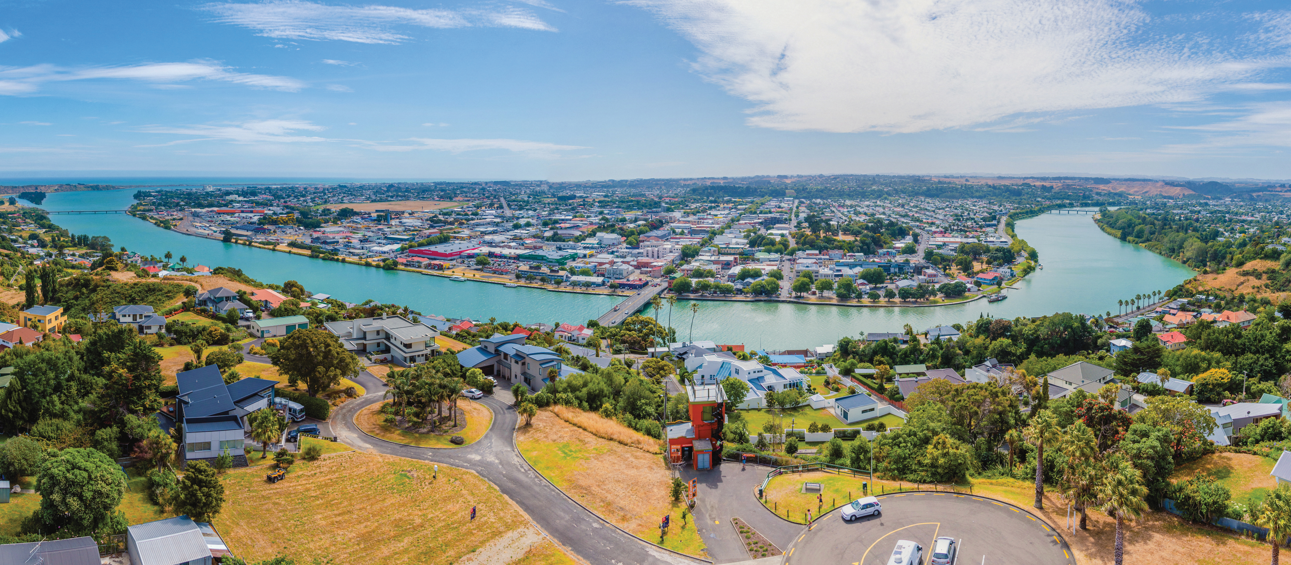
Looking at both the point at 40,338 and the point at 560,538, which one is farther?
the point at 40,338

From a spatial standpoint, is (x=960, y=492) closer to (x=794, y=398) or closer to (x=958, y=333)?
(x=794, y=398)

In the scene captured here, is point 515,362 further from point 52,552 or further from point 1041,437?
point 1041,437

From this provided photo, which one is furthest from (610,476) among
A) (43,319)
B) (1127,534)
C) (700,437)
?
(43,319)

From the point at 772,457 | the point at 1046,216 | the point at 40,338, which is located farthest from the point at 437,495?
the point at 1046,216

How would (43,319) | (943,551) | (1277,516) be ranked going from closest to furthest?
(1277,516)
(943,551)
(43,319)

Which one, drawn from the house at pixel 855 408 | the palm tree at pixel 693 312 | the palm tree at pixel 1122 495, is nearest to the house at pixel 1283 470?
the palm tree at pixel 1122 495

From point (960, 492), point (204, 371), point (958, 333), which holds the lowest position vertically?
point (958, 333)

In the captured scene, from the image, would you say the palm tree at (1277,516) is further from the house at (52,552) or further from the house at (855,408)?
the house at (52,552)
